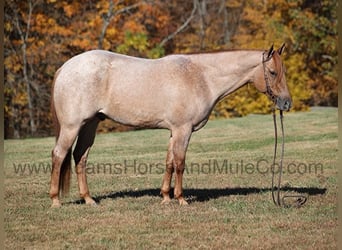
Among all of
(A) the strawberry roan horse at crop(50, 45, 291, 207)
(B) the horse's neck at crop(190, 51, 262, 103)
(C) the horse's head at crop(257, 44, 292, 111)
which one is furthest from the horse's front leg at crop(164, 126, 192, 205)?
(C) the horse's head at crop(257, 44, 292, 111)

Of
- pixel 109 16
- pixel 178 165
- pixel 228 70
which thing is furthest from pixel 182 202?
pixel 109 16

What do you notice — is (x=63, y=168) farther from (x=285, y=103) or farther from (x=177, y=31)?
(x=177, y=31)

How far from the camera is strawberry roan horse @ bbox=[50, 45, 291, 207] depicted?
7.87m

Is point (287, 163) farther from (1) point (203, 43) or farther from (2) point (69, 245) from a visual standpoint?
(1) point (203, 43)

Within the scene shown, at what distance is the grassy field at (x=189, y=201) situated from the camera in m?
6.35

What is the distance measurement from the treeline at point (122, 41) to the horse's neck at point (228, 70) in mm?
15948

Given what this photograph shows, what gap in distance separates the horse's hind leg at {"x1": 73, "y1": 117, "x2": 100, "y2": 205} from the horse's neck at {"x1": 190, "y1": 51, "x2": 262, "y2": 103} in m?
1.54

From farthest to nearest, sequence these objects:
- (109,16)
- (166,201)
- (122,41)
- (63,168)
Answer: (122,41) → (109,16) → (166,201) → (63,168)

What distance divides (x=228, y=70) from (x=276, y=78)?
0.62m

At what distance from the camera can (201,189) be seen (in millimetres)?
9570

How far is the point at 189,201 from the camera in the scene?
8.41 meters

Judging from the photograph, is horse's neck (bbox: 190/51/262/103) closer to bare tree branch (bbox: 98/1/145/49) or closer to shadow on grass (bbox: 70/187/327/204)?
shadow on grass (bbox: 70/187/327/204)

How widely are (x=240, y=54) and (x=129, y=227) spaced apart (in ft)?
9.23

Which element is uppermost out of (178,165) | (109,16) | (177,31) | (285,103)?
(285,103)
